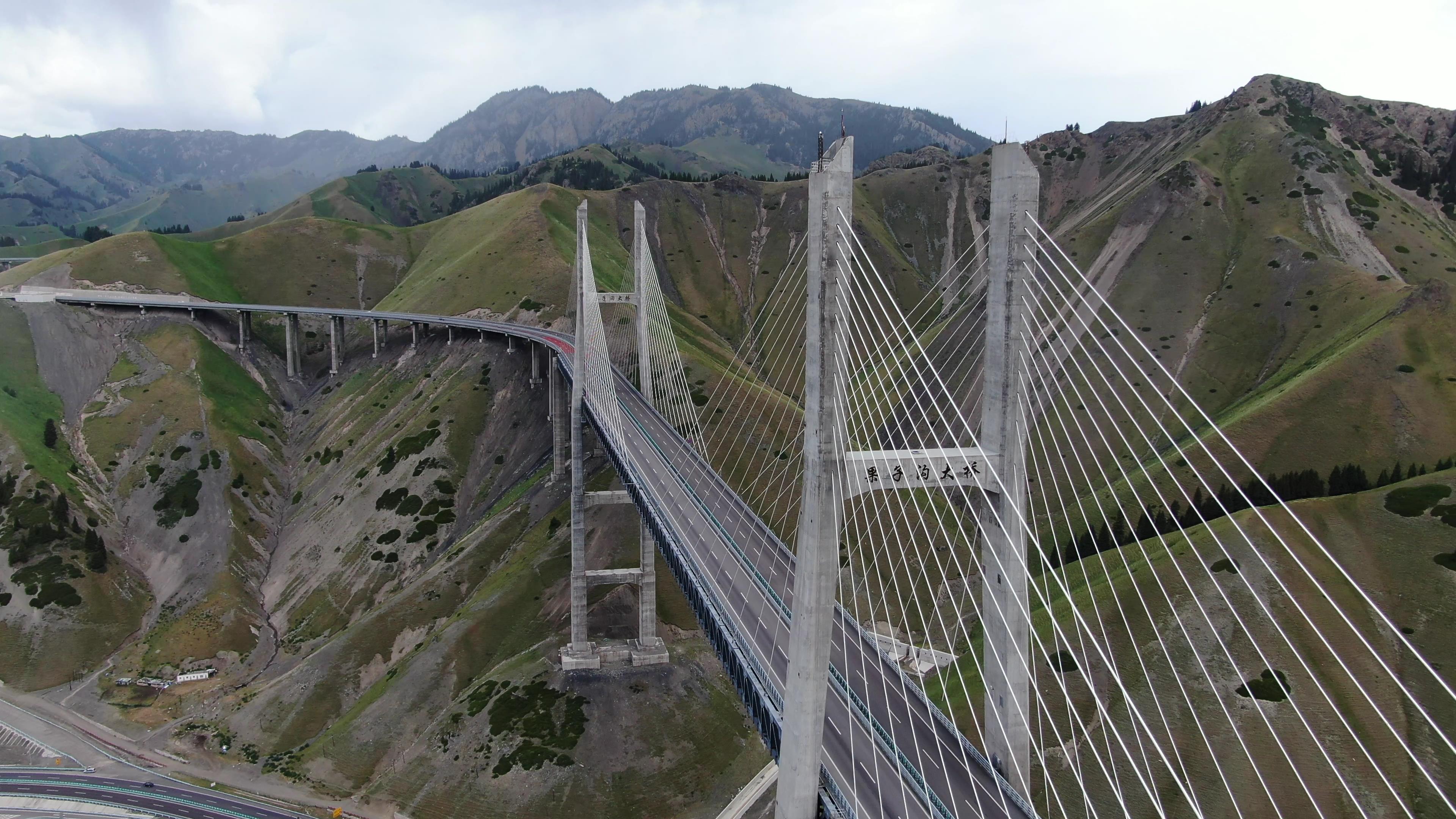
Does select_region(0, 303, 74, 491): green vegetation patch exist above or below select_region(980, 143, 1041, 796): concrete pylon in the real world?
below

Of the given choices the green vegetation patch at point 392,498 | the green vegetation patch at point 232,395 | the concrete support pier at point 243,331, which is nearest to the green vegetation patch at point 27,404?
the green vegetation patch at point 232,395

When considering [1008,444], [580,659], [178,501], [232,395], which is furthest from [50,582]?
[1008,444]

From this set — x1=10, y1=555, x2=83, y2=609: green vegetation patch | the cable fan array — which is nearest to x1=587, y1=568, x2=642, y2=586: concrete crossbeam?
the cable fan array

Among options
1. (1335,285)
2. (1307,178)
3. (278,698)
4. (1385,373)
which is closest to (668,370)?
(278,698)

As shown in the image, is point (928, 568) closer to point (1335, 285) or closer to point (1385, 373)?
point (1385, 373)

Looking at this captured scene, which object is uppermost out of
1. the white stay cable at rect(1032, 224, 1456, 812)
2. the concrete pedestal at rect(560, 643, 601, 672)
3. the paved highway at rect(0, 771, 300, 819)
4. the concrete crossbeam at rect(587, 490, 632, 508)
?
the white stay cable at rect(1032, 224, 1456, 812)

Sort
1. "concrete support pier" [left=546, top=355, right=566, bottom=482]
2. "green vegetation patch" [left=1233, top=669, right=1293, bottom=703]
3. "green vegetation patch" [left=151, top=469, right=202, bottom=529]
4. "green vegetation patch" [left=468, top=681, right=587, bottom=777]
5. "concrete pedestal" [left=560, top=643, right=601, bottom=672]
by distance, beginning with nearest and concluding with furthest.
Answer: "green vegetation patch" [left=1233, top=669, right=1293, bottom=703]
"green vegetation patch" [left=468, top=681, right=587, bottom=777]
"concrete pedestal" [left=560, top=643, right=601, bottom=672]
"concrete support pier" [left=546, top=355, right=566, bottom=482]
"green vegetation patch" [left=151, top=469, right=202, bottom=529]

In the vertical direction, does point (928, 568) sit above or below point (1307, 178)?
below

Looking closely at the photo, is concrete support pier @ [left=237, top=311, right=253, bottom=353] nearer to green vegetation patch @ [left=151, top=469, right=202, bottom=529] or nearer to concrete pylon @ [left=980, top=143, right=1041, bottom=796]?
green vegetation patch @ [left=151, top=469, right=202, bottom=529]
